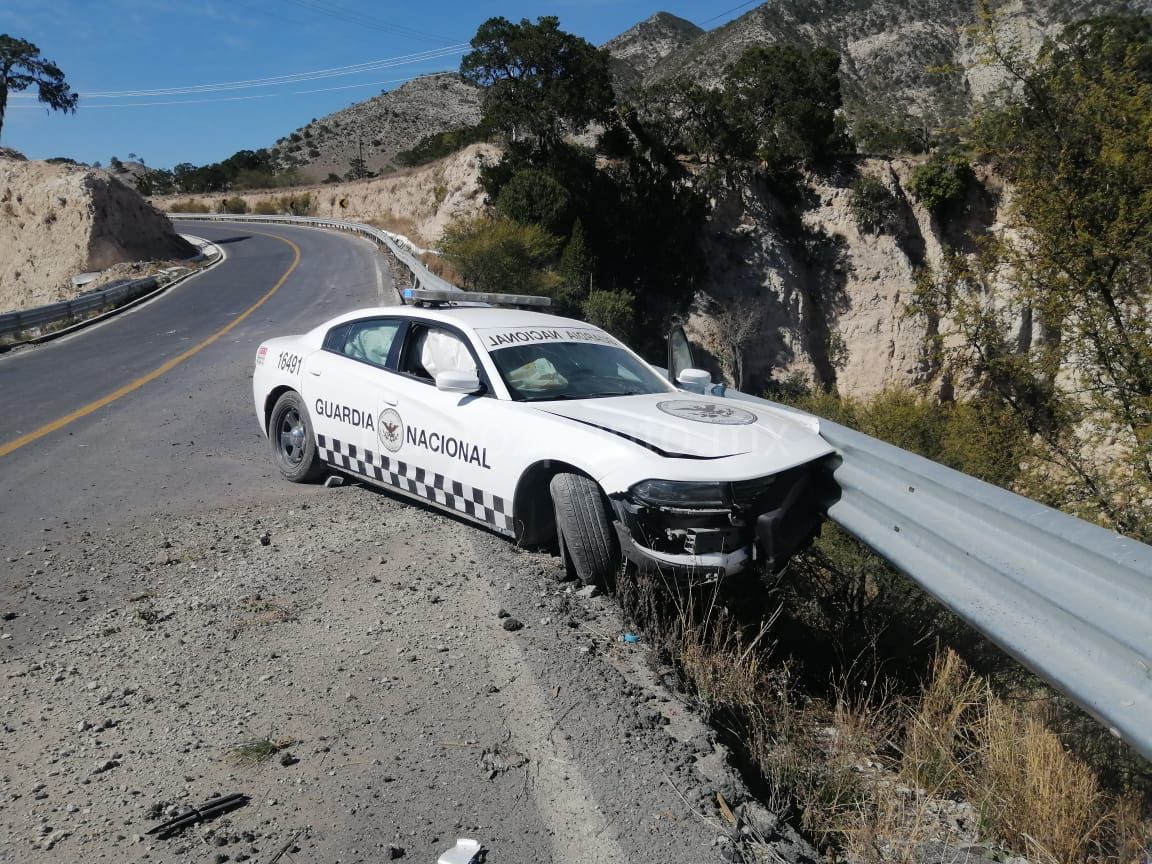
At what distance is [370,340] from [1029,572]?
15.4 feet

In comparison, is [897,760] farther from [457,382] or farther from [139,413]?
[139,413]

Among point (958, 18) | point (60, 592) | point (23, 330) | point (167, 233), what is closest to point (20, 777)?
point (60, 592)

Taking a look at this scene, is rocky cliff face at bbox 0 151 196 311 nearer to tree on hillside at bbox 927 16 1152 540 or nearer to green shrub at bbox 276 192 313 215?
green shrub at bbox 276 192 313 215

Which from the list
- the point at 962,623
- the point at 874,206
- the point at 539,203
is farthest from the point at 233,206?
the point at 962,623

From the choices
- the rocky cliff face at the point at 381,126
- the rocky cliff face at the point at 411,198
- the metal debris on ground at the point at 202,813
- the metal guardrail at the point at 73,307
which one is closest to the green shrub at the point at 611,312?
the rocky cliff face at the point at 411,198

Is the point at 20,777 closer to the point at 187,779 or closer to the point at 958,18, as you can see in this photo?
the point at 187,779

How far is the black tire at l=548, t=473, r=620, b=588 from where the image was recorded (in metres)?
4.50

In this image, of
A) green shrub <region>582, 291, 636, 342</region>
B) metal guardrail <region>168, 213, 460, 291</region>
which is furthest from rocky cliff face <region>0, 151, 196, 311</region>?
green shrub <region>582, 291, 636, 342</region>

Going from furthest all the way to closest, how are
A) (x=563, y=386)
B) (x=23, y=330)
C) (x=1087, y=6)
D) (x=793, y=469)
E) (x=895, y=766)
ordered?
(x=1087, y=6) < (x=23, y=330) < (x=563, y=386) < (x=793, y=469) < (x=895, y=766)

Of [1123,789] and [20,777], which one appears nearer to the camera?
[20,777]

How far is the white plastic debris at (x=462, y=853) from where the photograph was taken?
2.59 meters

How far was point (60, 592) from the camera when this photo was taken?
472cm

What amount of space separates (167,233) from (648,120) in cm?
2203

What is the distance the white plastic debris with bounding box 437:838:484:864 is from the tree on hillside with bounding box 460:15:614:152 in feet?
124
